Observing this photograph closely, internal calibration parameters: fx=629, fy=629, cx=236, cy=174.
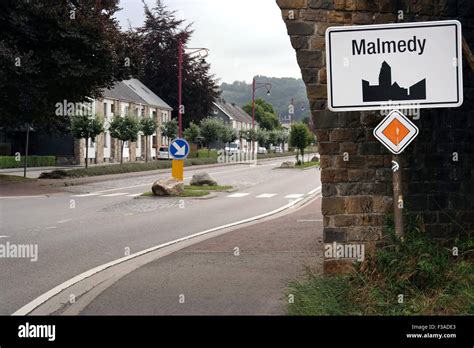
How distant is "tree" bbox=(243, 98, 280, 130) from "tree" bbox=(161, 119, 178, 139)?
182ft

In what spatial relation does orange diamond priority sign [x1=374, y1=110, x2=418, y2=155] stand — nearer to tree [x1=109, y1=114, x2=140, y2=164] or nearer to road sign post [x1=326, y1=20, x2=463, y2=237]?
road sign post [x1=326, y1=20, x2=463, y2=237]

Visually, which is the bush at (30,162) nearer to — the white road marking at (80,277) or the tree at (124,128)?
the tree at (124,128)

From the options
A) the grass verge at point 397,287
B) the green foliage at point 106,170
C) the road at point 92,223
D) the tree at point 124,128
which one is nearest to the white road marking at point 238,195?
the road at point 92,223

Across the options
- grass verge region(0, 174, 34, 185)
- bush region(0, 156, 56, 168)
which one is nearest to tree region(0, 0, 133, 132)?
grass verge region(0, 174, 34, 185)

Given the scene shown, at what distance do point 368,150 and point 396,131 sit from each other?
1.39 meters

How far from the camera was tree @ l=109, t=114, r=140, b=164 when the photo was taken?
4509 cm

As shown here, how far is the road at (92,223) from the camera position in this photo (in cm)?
899

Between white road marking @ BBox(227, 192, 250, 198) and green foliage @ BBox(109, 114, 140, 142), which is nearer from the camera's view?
white road marking @ BBox(227, 192, 250, 198)

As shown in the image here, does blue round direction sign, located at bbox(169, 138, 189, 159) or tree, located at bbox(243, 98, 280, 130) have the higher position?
tree, located at bbox(243, 98, 280, 130)

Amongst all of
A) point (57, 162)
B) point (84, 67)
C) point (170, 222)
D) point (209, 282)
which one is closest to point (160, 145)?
point (57, 162)

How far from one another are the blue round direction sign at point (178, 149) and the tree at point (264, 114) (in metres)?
91.0

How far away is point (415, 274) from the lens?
6.10 metres
